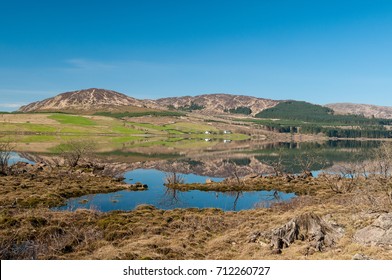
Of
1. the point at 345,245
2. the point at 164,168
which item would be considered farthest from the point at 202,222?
the point at 164,168

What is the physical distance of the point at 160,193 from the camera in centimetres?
4309

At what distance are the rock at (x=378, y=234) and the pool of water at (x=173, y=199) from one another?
17.8m

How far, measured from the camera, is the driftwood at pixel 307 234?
17.1m

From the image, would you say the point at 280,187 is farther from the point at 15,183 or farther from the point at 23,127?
the point at 23,127

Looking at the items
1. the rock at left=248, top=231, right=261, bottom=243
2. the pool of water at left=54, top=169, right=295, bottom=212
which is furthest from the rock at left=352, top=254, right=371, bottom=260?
the pool of water at left=54, top=169, right=295, bottom=212

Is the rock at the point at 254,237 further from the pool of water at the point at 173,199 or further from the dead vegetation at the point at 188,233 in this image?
the pool of water at the point at 173,199

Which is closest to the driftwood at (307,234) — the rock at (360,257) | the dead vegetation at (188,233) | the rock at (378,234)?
the dead vegetation at (188,233)

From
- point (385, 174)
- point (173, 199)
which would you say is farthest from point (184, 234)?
point (385, 174)

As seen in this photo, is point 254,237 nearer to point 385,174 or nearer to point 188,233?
point 188,233

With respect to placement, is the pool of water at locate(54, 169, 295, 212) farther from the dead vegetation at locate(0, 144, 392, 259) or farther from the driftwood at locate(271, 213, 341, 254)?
the driftwood at locate(271, 213, 341, 254)

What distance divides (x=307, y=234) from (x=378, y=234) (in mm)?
3390

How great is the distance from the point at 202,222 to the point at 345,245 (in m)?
10.9

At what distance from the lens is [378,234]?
53.2 feet

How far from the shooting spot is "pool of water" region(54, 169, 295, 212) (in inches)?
1390
